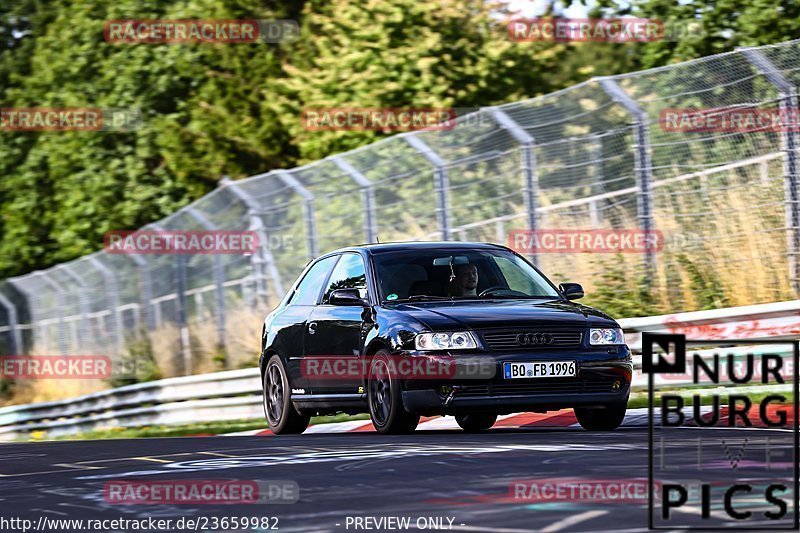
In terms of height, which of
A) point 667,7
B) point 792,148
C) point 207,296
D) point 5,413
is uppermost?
point 667,7

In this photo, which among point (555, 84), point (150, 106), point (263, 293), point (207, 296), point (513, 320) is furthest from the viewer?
point (150, 106)

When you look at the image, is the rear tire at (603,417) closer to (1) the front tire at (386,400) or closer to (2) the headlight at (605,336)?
(2) the headlight at (605,336)

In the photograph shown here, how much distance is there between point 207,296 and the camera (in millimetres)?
25141

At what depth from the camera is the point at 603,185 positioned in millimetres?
18469

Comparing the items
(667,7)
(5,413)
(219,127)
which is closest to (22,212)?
(219,127)

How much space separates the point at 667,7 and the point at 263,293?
797 centimetres

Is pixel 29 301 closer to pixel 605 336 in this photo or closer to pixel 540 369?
pixel 605 336

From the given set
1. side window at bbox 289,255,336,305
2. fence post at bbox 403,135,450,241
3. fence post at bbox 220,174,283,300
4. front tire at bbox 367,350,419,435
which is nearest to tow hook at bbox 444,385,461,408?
front tire at bbox 367,350,419,435

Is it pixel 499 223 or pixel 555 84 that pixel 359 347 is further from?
pixel 555 84

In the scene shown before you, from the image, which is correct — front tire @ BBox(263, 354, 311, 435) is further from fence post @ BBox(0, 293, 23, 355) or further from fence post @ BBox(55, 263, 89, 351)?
fence post @ BBox(0, 293, 23, 355)

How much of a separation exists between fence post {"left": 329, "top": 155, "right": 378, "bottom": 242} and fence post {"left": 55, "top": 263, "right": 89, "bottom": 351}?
366 inches

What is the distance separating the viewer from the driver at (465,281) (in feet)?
43.2

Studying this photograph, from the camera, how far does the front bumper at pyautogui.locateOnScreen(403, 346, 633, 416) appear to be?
11750mm

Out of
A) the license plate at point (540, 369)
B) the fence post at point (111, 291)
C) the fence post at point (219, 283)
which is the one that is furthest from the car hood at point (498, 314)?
the fence post at point (111, 291)
